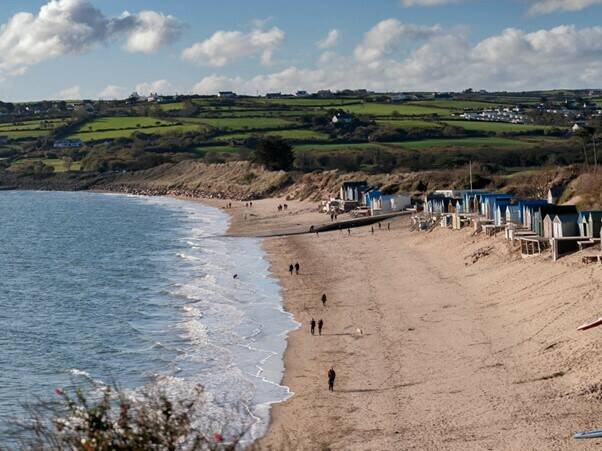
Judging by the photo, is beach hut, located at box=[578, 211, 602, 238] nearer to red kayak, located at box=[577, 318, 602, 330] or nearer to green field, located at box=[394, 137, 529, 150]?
red kayak, located at box=[577, 318, 602, 330]

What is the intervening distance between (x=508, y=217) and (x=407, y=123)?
121 m

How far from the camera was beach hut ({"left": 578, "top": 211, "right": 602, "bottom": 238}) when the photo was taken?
141 feet

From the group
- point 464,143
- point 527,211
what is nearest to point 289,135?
point 464,143

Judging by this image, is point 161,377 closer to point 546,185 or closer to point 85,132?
point 546,185

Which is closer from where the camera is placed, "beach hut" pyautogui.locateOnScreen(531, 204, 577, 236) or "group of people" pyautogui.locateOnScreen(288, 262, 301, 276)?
"beach hut" pyautogui.locateOnScreen(531, 204, 577, 236)

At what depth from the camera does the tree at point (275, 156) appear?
431 feet

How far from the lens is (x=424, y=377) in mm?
→ 29109

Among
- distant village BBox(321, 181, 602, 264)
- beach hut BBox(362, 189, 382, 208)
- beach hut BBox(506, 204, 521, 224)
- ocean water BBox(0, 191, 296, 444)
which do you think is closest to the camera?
ocean water BBox(0, 191, 296, 444)

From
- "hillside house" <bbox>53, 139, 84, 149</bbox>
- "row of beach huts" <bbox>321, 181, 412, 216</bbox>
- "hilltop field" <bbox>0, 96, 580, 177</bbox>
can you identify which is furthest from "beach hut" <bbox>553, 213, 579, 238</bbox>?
"hillside house" <bbox>53, 139, 84, 149</bbox>

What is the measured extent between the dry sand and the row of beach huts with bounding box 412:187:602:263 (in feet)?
3.54

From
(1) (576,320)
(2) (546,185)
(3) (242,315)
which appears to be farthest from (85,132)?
(1) (576,320)

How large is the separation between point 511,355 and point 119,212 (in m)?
85.3

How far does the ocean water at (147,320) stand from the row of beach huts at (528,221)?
11619mm

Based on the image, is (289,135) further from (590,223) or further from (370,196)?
(590,223)
